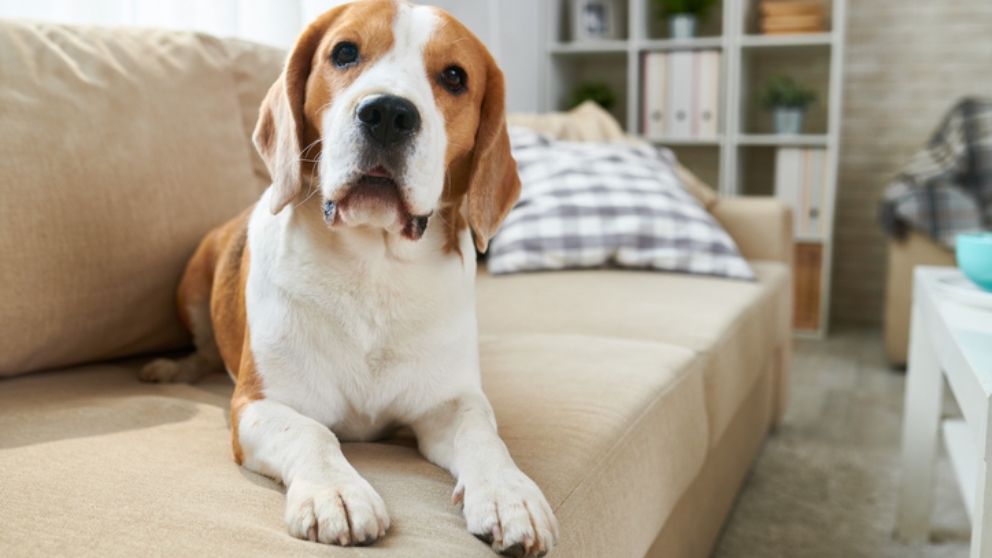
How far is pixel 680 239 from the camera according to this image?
232 centimetres

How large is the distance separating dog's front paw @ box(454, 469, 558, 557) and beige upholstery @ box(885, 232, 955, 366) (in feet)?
9.12

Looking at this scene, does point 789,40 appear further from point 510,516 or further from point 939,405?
point 510,516

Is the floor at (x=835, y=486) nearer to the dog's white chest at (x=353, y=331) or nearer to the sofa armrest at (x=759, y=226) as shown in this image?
the sofa armrest at (x=759, y=226)

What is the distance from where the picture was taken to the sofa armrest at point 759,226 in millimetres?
2600

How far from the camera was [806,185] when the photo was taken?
12.7 ft

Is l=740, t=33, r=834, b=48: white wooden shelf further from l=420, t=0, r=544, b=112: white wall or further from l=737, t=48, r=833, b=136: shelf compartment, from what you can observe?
l=420, t=0, r=544, b=112: white wall

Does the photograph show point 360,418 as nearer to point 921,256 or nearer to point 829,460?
point 829,460

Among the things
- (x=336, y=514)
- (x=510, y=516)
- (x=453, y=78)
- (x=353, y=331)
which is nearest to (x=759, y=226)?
(x=453, y=78)

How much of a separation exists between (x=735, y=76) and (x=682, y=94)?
0.82 ft

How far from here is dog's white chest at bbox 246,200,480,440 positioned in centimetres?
101

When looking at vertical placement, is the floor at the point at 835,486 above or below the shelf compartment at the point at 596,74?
below

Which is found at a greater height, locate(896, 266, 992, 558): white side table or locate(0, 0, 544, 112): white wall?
locate(0, 0, 544, 112): white wall

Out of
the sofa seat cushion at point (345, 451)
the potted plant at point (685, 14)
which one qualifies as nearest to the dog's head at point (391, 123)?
the sofa seat cushion at point (345, 451)

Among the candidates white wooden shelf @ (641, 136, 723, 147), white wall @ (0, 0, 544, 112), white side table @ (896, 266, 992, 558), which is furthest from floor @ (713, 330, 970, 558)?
white wall @ (0, 0, 544, 112)
